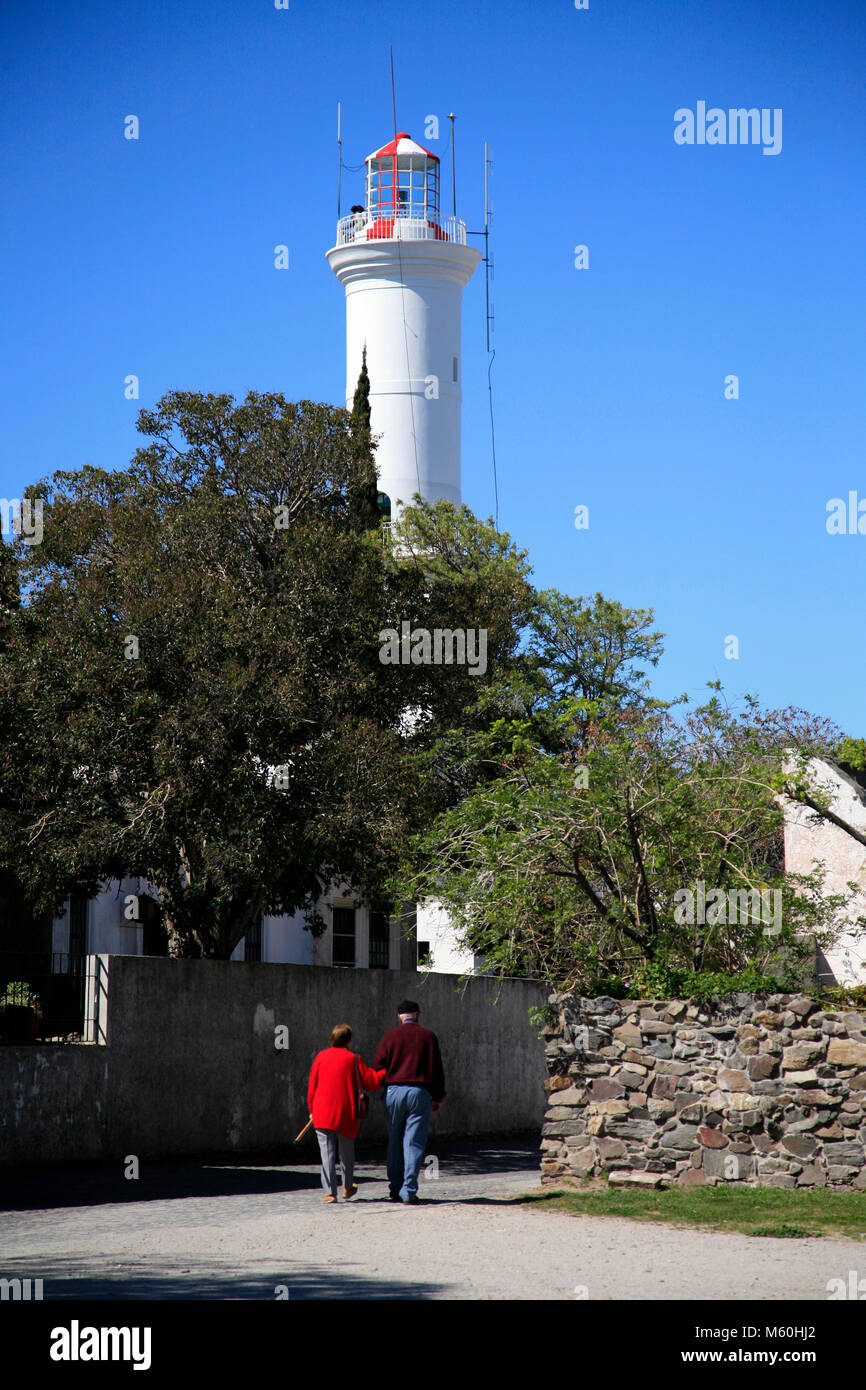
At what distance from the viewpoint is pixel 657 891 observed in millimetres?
17188

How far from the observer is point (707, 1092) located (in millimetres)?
15516

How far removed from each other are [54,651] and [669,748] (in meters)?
6.96

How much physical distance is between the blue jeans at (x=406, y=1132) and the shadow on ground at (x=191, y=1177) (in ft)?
5.82

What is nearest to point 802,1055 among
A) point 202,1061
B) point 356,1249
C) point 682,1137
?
point 682,1137

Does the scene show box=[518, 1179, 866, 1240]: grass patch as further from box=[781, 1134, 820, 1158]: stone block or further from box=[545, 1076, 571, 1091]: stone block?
box=[545, 1076, 571, 1091]: stone block

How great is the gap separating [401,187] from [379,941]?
30835 millimetres

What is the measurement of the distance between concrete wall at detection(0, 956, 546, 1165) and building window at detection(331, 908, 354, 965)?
24.4 ft

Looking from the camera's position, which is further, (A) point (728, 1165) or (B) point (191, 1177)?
(B) point (191, 1177)

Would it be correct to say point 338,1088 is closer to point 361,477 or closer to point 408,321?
point 361,477

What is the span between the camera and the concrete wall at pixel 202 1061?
16.4m

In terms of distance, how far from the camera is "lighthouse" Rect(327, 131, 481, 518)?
49.5 m

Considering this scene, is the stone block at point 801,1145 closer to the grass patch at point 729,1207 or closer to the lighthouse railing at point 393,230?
the grass patch at point 729,1207

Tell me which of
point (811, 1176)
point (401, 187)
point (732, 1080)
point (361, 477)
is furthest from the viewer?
point (401, 187)
